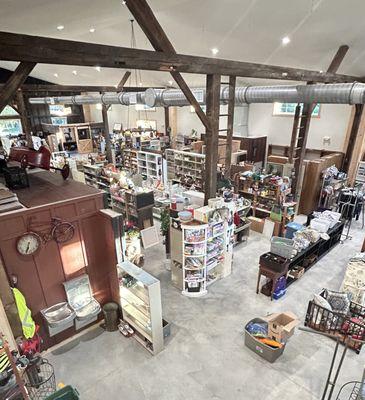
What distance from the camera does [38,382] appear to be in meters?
4.70

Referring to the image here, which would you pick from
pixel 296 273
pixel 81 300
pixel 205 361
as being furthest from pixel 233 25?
pixel 205 361

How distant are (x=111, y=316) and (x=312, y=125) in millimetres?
12714

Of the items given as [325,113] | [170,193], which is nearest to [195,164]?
[170,193]

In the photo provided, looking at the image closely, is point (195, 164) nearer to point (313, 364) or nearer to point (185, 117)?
point (185, 117)

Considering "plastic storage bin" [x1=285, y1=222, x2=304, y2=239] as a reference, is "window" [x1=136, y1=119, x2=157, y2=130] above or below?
above

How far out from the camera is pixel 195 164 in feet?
42.1

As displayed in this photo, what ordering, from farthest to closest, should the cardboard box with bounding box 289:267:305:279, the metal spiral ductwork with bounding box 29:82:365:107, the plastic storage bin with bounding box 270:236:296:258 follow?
the cardboard box with bounding box 289:267:305:279 < the metal spiral ductwork with bounding box 29:82:365:107 < the plastic storage bin with bounding box 270:236:296:258

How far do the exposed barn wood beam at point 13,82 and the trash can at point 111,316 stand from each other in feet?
14.2

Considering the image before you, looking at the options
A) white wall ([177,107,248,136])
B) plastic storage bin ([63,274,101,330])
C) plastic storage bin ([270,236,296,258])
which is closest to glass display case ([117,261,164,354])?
plastic storage bin ([63,274,101,330])

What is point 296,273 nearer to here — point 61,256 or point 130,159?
point 61,256

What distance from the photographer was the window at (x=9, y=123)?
2113 centimetres

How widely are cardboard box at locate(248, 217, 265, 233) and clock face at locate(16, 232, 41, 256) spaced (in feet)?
24.2

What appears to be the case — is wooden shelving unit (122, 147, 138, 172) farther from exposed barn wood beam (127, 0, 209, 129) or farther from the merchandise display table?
exposed barn wood beam (127, 0, 209, 129)

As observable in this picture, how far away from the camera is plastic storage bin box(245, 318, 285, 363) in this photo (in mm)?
5061
